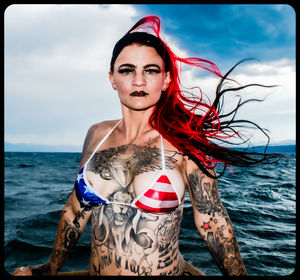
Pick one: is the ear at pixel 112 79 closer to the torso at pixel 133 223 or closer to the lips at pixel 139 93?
the lips at pixel 139 93

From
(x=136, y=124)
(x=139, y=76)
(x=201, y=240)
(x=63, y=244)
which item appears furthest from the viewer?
(x=201, y=240)

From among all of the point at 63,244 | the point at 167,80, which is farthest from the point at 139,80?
the point at 63,244

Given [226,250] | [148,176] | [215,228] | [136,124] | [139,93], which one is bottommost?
[226,250]

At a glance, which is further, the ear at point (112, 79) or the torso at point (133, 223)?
the ear at point (112, 79)

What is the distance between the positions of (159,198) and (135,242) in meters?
0.42

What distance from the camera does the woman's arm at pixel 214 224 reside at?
2.01 metres

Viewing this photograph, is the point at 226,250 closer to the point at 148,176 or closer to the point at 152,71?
the point at 148,176

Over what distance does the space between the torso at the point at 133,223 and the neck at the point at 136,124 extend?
0.95 feet

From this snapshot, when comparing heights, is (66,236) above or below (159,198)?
below

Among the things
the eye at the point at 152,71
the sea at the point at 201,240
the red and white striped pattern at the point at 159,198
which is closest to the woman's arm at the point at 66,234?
the red and white striped pattern at the point at 159,198

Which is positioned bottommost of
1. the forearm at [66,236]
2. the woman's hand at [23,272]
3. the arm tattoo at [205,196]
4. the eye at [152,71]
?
the woman's hand at [23,272]

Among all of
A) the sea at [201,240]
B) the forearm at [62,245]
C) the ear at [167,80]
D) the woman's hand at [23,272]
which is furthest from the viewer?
the sea at [201,240]

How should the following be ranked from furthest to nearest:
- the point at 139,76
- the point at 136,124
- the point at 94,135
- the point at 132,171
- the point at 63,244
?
the point at 94,135 → the point at 136,124 → the point at 63,244 → the point at 139,76 → the point at 132,171

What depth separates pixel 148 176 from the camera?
2104 mm
